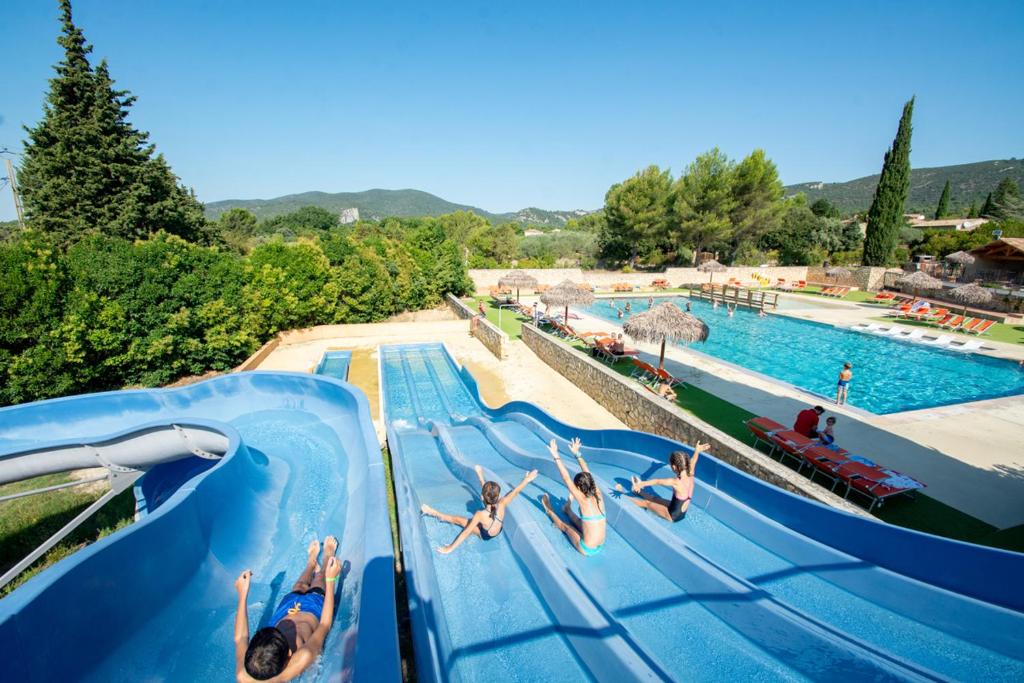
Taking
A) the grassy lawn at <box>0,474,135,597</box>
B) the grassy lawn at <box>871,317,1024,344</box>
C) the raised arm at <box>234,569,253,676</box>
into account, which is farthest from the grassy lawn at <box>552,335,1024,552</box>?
the grassy lawn at <box>871,317,1024,344</box>

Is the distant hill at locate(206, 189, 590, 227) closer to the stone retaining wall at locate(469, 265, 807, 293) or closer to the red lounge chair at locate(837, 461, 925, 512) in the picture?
the stone retaining wall at locate(469, 265, 807, 293)

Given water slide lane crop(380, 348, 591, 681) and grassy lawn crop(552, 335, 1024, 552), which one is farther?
grassy lawn crop(552, 335, 1024, 552)

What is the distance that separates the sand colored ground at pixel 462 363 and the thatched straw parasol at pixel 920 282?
21451 millimetres

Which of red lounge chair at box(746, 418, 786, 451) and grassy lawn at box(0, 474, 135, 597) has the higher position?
red lounge chair at box(746, 418, 786, 451)

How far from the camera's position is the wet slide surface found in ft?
10.7

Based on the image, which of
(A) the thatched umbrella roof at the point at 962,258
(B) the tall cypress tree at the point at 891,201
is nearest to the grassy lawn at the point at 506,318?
(A) the thatched umbrella roof at the point at 962,258

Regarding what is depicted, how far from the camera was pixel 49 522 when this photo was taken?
6.93 meters

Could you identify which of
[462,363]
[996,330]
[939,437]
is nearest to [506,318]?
[462,363]

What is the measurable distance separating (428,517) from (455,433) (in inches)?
143

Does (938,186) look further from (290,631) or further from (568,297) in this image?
(290,631)

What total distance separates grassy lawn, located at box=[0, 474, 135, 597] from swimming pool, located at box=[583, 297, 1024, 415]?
15.1 m

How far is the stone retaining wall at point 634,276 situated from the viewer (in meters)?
29.2

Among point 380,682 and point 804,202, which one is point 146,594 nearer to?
point 380,682

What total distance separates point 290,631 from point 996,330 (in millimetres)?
24811
